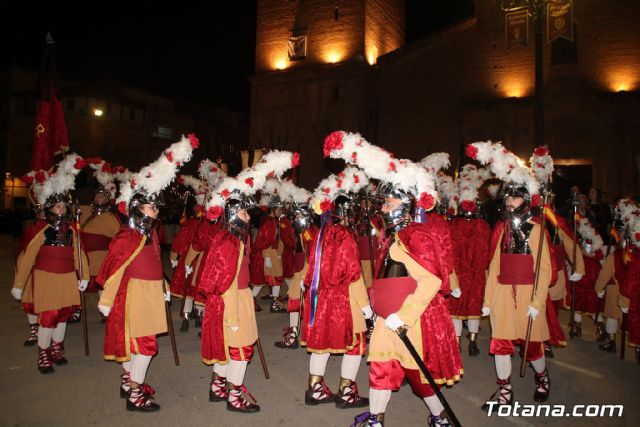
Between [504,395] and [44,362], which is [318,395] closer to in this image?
[504,395]

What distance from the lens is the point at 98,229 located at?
8727mm

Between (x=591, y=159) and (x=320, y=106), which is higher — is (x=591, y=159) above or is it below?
below

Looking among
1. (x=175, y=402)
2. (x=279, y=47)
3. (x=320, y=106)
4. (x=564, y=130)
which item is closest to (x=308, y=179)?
(x=320, y=106)

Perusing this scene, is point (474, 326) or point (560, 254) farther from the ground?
point (560, 254)

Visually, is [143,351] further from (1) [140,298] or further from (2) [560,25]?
(2) [560,25]

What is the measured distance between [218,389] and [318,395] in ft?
3.53

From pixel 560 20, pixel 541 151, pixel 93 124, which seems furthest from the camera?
pixel 93 124

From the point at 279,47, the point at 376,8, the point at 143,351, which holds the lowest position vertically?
the point at 143,351

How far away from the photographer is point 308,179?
2984cm

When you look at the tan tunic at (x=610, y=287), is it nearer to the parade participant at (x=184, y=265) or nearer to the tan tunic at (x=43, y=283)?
the parade participant at (x=184, y=265)

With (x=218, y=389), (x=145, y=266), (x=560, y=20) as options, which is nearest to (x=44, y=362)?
(x=145, y=266)

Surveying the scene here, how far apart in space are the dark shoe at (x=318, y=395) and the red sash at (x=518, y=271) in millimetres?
2273

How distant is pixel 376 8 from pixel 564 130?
1489 cm

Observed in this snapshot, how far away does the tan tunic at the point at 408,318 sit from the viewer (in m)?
3.63
